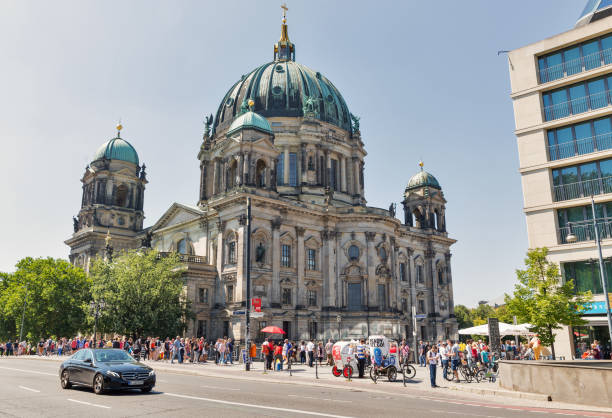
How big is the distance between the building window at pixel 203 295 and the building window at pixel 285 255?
25.7 feet

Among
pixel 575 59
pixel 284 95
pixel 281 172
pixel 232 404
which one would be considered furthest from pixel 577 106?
pixel 284 95

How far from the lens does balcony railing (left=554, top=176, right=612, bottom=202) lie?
32.0 m

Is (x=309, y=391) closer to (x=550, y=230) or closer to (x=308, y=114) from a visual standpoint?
(x=550, y=230)

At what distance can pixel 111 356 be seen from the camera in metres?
16.2

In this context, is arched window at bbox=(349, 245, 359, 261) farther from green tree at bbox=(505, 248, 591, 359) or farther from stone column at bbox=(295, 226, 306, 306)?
green tree at bbox=(505, 248, 591, 359)

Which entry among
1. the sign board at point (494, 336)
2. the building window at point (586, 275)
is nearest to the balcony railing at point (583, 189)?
the building window at point (586, 275)

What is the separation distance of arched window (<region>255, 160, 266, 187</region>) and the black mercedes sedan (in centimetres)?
3470

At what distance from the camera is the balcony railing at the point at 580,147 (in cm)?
3247

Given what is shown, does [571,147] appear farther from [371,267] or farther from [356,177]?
[356,177]

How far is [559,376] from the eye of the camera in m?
16.1

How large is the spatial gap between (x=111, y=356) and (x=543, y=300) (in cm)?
2238

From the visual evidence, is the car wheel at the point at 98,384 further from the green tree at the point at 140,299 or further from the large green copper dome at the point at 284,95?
the large green copper dome at the point at 284,95

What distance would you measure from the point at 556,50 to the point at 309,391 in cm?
3029

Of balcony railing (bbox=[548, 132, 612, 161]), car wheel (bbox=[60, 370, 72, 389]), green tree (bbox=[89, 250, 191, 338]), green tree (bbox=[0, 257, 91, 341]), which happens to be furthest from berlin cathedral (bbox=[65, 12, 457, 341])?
car wheel (bbox=[60, 370, 72, 389])
